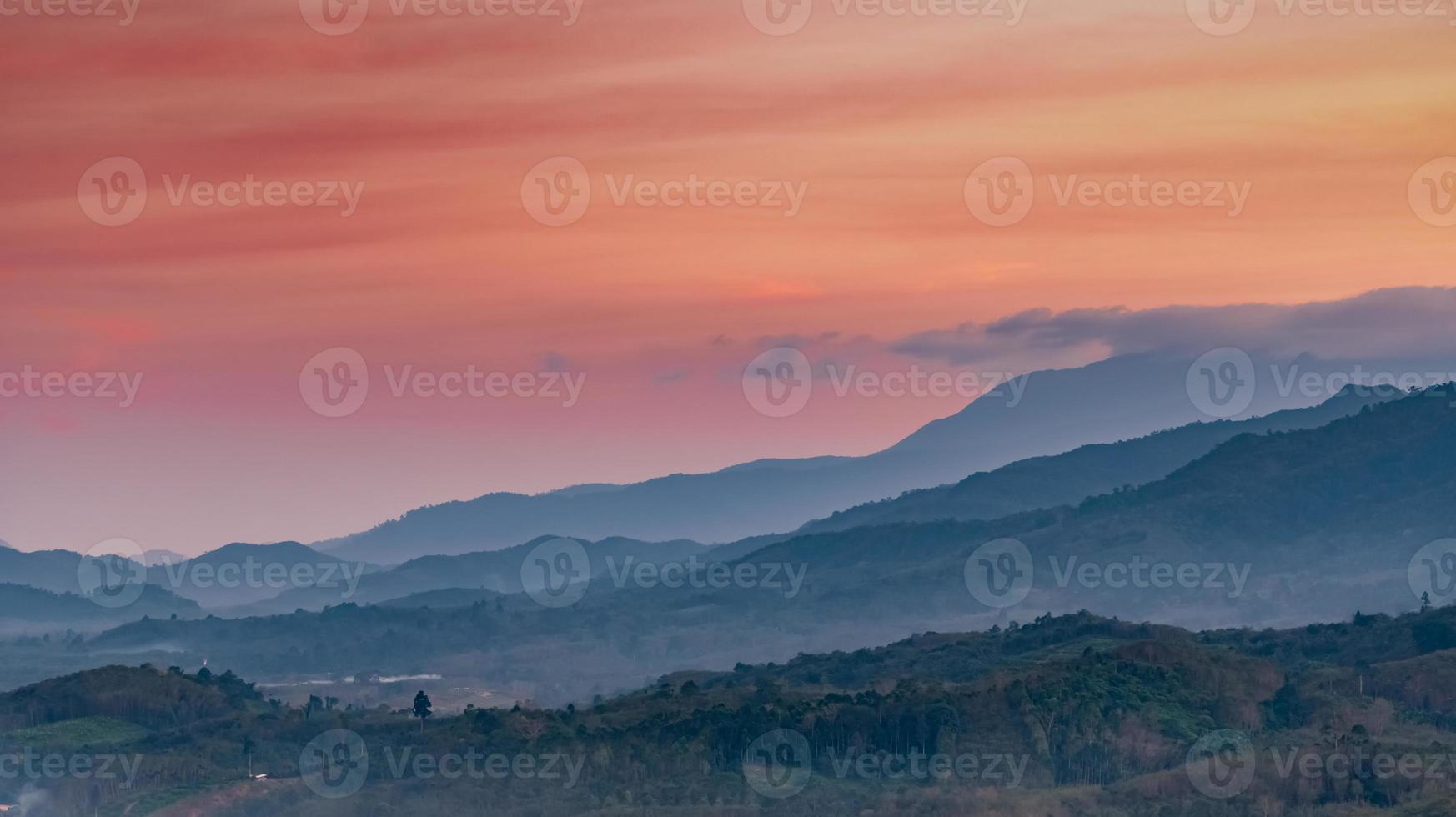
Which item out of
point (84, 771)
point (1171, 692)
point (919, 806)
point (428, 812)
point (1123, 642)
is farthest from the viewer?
point (1123, 642)

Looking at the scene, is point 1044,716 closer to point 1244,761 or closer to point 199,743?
point 1244,761

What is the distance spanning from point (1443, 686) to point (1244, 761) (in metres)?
26.3

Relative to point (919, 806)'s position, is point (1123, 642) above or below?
above

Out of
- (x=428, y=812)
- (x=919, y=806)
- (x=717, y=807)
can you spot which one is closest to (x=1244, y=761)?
(x=919, y=806)

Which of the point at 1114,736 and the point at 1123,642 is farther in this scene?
the point at 1123,642

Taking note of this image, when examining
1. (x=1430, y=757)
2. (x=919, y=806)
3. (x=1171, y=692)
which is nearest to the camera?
(x=1430, y=757)

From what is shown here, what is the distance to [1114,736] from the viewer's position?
6093 inches

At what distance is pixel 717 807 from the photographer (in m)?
145

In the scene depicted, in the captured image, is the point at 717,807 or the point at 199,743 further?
the point at 199,743

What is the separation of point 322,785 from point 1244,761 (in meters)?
76.0

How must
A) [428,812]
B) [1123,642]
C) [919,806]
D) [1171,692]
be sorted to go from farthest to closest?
[1123,642], [1171,692], [428,812], [919,806]

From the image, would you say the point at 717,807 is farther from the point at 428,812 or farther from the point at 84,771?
the point at 84,771

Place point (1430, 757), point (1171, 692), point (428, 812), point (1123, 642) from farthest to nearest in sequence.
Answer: point (1123, 642), point (1171, 692), point (428, 812), point (1430, 757)

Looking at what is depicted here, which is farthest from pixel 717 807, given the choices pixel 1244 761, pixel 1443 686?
pixel 1443 686
